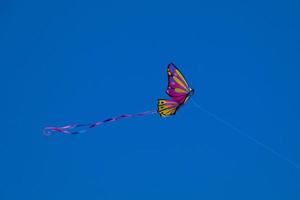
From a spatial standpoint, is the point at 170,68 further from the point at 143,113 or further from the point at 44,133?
the point at 44,133

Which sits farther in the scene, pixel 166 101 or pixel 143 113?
pixel 143 113

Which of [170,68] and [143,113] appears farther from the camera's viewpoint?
[143,113]

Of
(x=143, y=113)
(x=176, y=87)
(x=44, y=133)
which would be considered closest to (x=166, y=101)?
(x=176, y=87)

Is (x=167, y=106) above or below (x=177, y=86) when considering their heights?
below

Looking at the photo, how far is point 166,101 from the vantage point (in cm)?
348

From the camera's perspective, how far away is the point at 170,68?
344 cm

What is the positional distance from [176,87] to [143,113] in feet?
2.83

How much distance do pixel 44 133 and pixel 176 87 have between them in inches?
67.9

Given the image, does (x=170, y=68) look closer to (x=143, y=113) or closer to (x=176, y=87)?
(x=176, y=87)

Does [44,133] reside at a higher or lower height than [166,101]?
lower

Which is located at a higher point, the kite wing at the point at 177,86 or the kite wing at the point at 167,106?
the kite wing at the point at 177,86

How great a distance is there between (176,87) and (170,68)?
0.17 metres

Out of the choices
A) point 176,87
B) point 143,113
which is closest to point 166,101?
point 176,87

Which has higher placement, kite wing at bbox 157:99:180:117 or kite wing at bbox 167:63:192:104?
kite wing at bbox 167:63:192:104
